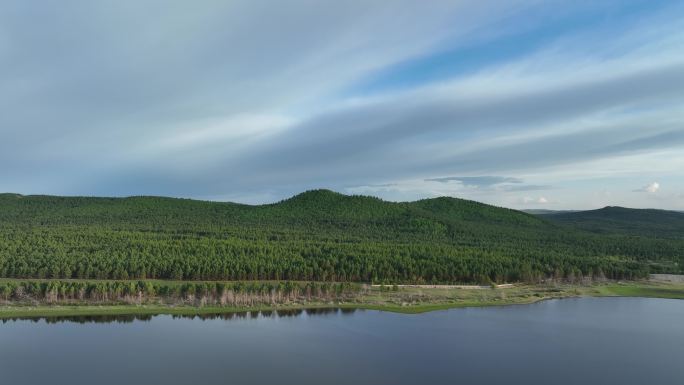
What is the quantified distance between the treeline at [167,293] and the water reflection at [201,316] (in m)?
3.19

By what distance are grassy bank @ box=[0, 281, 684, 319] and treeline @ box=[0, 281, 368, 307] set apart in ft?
3.26

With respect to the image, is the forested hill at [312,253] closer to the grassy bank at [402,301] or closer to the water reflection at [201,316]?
the grassy bank at [402,301]

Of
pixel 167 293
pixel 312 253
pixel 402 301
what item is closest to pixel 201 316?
pixel 167 293

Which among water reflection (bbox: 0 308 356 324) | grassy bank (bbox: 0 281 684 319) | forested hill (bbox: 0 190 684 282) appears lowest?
water reflection (bbox: 0 308 356 324)

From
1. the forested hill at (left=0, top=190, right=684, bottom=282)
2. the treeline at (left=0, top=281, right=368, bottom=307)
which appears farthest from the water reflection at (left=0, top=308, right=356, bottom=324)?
the forested hill at (left=0, top=190, right=684, bottom=282)

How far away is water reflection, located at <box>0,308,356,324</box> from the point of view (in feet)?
188

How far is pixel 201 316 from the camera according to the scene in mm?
61344

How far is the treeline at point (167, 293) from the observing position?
6306 cm

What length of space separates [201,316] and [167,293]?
8.96 meters

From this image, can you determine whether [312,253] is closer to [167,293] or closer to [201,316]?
[167,293]

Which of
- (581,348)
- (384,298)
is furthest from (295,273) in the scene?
(581,348)

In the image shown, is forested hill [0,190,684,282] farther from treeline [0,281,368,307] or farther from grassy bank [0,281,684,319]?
treeline [0,281,368,307]

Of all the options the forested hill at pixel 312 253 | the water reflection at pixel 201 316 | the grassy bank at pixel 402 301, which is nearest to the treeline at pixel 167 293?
the grassy bank at pixel 402 301

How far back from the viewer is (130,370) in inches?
1695
